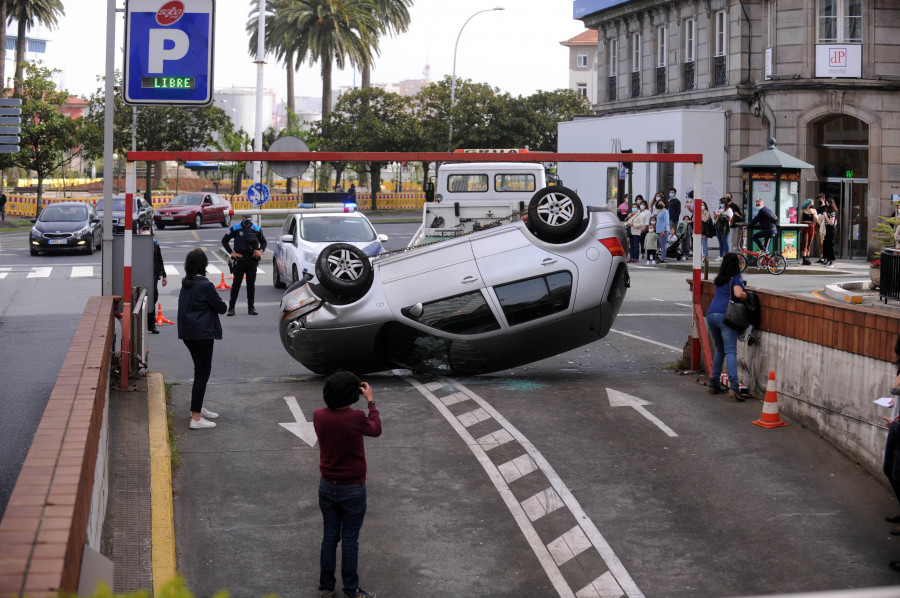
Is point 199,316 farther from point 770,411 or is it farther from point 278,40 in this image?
point 278,40

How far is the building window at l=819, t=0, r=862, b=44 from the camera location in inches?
1453

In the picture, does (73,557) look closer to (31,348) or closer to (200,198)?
(31,348)

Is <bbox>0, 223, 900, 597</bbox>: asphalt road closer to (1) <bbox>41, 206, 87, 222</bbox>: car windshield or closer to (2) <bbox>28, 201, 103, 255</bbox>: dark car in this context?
(2) <bbox>28, 201, 103, 255</bbox>: dark car

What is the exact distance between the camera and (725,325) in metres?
12.3

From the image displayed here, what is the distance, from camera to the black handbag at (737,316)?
12.2m

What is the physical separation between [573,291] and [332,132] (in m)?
60.3

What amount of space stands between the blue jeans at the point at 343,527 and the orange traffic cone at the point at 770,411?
18.0 ft

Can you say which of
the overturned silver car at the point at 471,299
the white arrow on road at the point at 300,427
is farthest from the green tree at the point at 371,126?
the white arrow on road at the point at 300,427

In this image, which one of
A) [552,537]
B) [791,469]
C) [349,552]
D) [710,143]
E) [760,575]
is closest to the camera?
[349,552]

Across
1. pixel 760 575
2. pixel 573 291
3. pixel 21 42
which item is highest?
pixel 21 42

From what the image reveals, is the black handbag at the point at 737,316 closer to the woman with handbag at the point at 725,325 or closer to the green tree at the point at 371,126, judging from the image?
the woman with handbag at the point at 725,325

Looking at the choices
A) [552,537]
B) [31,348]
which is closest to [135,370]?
[31,348]

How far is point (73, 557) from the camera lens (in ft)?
14.7

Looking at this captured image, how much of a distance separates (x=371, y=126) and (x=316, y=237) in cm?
4734
